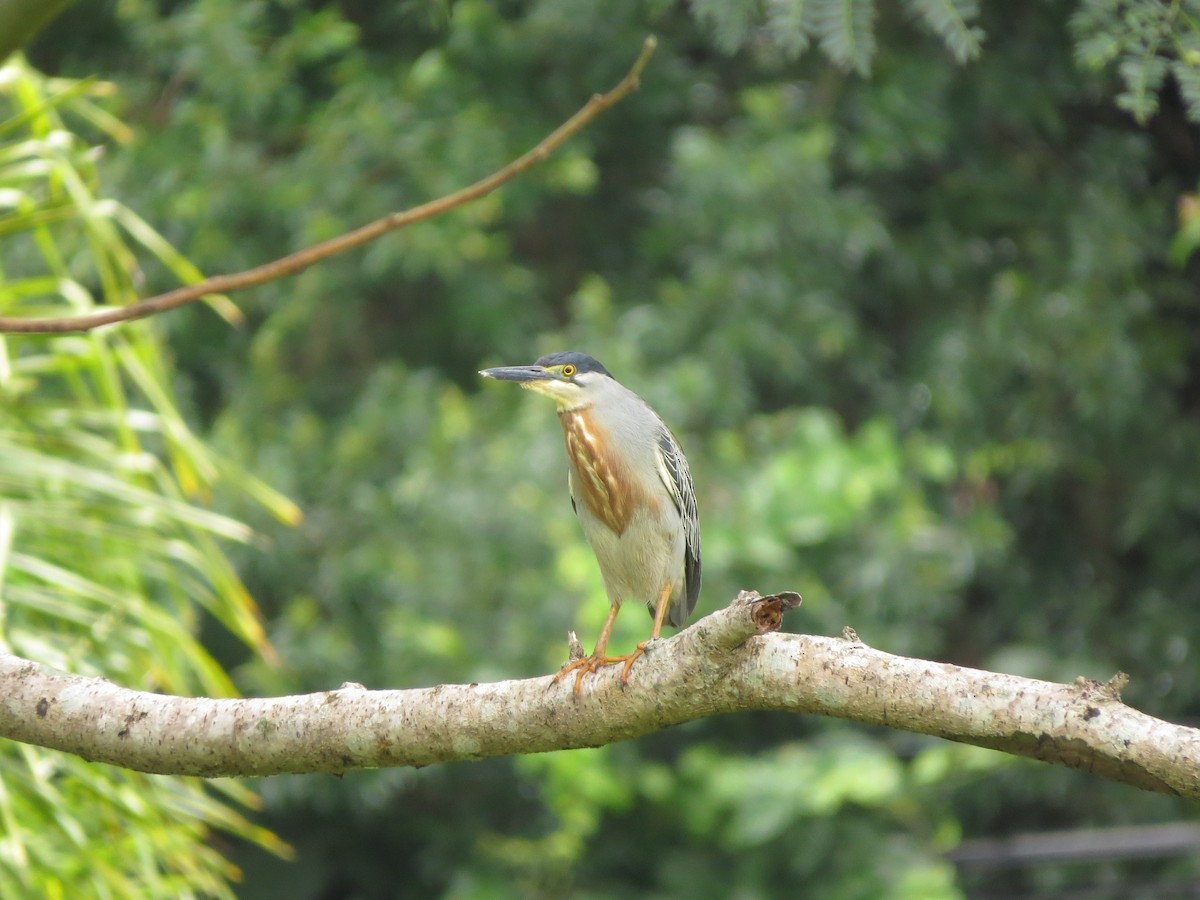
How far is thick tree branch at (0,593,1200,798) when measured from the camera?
5.48 ft

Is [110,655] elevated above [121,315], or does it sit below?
below

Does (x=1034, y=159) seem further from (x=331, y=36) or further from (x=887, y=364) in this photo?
(x=331, y=36)

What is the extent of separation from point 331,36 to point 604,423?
13.5 feet

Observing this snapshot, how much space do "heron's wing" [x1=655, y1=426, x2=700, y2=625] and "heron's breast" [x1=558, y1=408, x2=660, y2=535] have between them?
8cm

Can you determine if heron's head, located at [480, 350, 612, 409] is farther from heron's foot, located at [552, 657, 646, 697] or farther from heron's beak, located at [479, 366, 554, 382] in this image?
heron's foot, located at [552, 657, 646, 697]

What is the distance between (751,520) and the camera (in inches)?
196

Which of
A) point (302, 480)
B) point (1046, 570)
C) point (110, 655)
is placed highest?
point (110, 655)

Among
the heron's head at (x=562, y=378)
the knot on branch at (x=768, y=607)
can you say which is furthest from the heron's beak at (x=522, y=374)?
the knot on branch at (x=768, y=607)

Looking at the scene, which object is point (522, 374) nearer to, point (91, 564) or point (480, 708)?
point (480, 708)

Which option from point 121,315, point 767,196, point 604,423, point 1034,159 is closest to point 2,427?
point 604,423

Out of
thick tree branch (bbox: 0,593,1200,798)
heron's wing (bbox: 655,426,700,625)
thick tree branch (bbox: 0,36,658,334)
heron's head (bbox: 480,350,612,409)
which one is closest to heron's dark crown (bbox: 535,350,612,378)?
heron's head (bbox: 480,350,612,409)

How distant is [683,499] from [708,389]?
2562 mm

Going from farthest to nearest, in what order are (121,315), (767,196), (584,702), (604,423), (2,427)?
1. (767,196)
2. (2,427)
3. (604,423)
4. (584,702)
5. (121,315)

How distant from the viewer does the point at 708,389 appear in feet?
18.4
